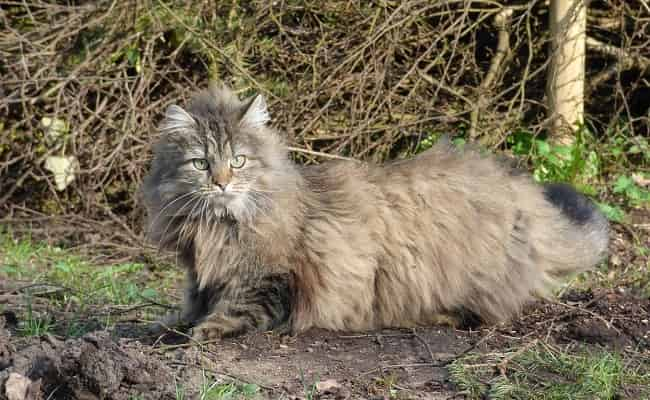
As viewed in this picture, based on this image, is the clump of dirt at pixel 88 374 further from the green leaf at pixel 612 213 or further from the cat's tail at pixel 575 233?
the green leaf at pixel 612 213

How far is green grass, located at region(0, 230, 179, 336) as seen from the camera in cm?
417

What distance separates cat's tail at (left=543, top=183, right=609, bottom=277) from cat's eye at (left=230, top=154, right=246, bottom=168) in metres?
1.66

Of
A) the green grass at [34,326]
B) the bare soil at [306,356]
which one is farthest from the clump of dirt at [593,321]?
the green grass at [34,326]

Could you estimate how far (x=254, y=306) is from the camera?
3.71 metres

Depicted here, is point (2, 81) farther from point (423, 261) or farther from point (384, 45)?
point (423, 261)

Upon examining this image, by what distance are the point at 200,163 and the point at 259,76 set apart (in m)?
3.04

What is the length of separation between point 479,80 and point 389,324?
3.57 m

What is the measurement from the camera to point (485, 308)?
4051 millimetres

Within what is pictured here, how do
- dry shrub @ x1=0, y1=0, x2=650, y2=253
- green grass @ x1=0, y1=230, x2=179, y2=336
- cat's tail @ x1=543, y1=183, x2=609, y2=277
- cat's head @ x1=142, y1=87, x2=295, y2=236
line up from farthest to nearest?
dry shrub @ x1=0, y1=0, x2=650, y2=253 → cat's tail @ x1=543, y1=183, x2=609, y2=277 → green grass @ x1=0, y1=230, x2=179, y2=336 → cat's head @ x1=142, y1=87, x2=295, y2=236

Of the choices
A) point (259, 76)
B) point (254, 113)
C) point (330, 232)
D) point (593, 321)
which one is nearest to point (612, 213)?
point (593, 321)

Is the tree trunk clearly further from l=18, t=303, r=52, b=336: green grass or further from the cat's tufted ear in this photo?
l=18, t=303, r=52, b=336: green grass

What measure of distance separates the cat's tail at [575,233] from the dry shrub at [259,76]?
203cm

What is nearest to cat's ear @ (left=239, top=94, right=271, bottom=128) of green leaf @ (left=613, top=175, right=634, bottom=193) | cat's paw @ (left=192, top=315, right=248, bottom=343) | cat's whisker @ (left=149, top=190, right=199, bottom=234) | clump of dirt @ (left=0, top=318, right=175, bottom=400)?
cat's whisker @ (left=149, top=190, right=199, bottom=234)

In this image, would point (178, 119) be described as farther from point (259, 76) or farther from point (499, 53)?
point (499, 53)
